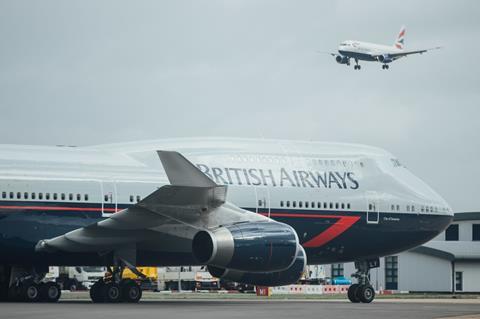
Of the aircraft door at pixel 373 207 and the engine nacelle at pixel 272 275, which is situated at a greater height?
the aircraft door at pixel 373 207

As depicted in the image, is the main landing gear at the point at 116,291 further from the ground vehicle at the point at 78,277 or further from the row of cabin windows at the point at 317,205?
the ground vehicle at the point at 78,277

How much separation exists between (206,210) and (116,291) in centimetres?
392

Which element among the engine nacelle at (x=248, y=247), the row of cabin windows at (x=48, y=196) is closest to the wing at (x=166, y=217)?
the engine nacelle at (x=248, y=247)

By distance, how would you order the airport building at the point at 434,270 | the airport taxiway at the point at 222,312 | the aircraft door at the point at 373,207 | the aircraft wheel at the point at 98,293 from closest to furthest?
the airport taxiway at the point at 222,312 → the aircraft wheel at the point at 98,293 → the aircraft door at the point at 373,207 → the airport building at the point at 434,270

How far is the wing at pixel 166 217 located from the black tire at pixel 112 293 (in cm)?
89

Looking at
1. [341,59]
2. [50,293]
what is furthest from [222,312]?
[341,59]

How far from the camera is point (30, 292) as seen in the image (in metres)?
32.1

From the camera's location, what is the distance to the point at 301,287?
53844 millimetres

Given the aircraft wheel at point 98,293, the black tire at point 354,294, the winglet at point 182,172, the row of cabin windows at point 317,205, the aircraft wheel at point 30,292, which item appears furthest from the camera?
the black tire at point 354,294

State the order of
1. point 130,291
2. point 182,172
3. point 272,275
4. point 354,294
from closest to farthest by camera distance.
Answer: point 182,172 → point 272,275 → point 130,291 → point 354,294

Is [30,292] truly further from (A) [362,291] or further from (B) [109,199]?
(A) [362,291]

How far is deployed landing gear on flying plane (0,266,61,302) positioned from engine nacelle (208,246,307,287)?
505cm

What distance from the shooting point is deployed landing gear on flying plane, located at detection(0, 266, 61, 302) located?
106 ft

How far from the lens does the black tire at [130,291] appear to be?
31906 millimetres
